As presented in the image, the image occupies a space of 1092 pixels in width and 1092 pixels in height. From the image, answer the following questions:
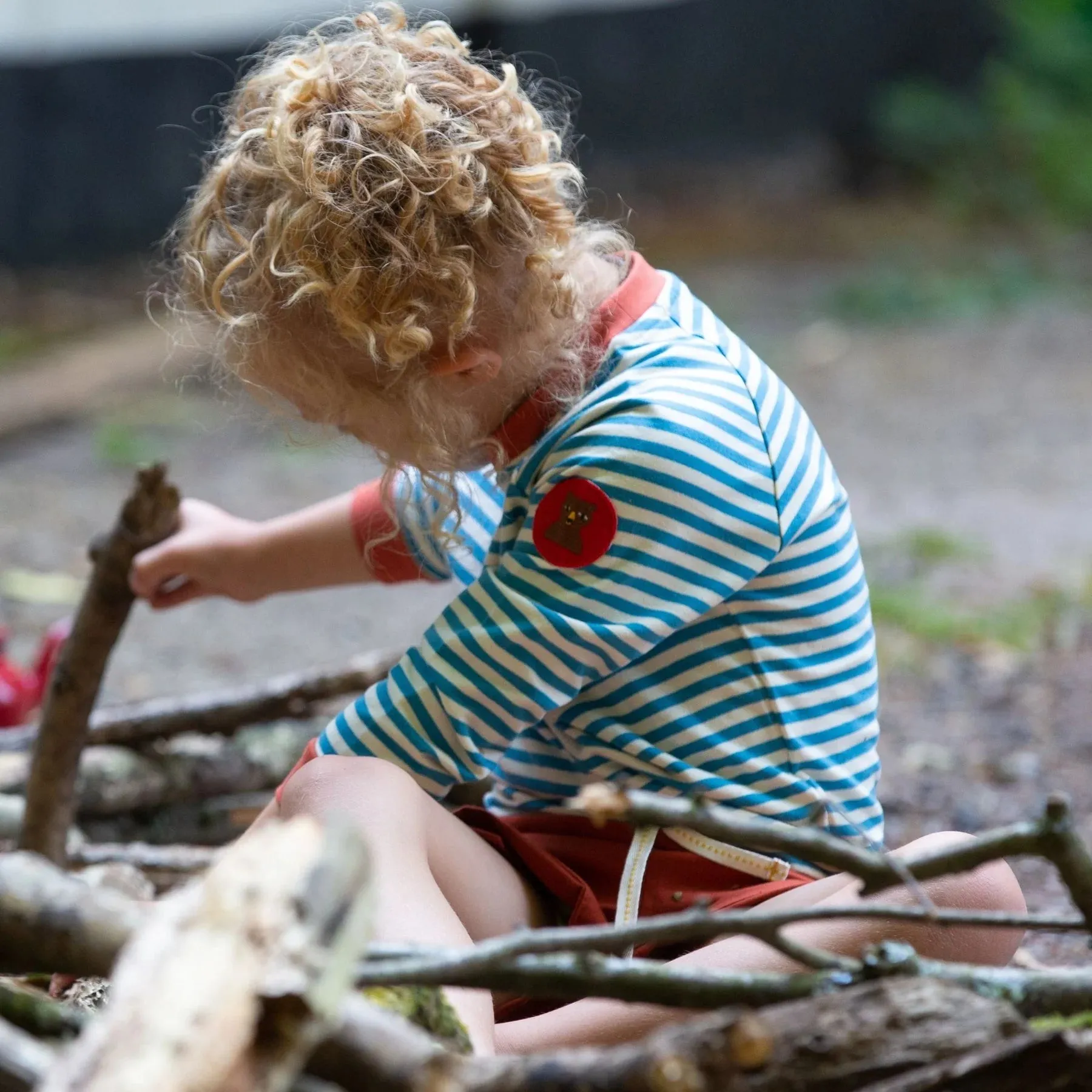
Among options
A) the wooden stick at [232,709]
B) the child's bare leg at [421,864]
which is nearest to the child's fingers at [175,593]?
the wooden stick at [232,709]

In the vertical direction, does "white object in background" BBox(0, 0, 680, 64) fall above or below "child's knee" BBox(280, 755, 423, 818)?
above

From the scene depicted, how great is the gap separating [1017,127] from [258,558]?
6.52m

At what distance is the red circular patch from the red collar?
0.11 meters

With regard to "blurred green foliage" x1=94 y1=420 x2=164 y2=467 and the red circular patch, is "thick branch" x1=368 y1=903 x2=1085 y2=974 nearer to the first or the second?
the red circular patch

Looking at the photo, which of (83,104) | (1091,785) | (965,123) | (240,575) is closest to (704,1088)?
(240,575)

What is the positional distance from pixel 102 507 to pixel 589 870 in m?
2.84

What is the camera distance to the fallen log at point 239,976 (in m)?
0.65

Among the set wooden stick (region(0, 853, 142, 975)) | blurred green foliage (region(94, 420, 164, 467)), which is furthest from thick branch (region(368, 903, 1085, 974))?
blurred green foliage (region(94, 420, 164, 467))

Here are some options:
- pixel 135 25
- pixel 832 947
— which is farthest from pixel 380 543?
pixel 135 25

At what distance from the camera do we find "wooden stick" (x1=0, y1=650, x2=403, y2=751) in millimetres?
1883

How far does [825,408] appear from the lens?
507cm

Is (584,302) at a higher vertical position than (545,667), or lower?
higher

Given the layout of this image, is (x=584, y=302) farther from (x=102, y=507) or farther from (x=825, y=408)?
(x=825, y=408)

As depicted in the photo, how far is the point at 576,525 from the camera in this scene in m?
1.30
